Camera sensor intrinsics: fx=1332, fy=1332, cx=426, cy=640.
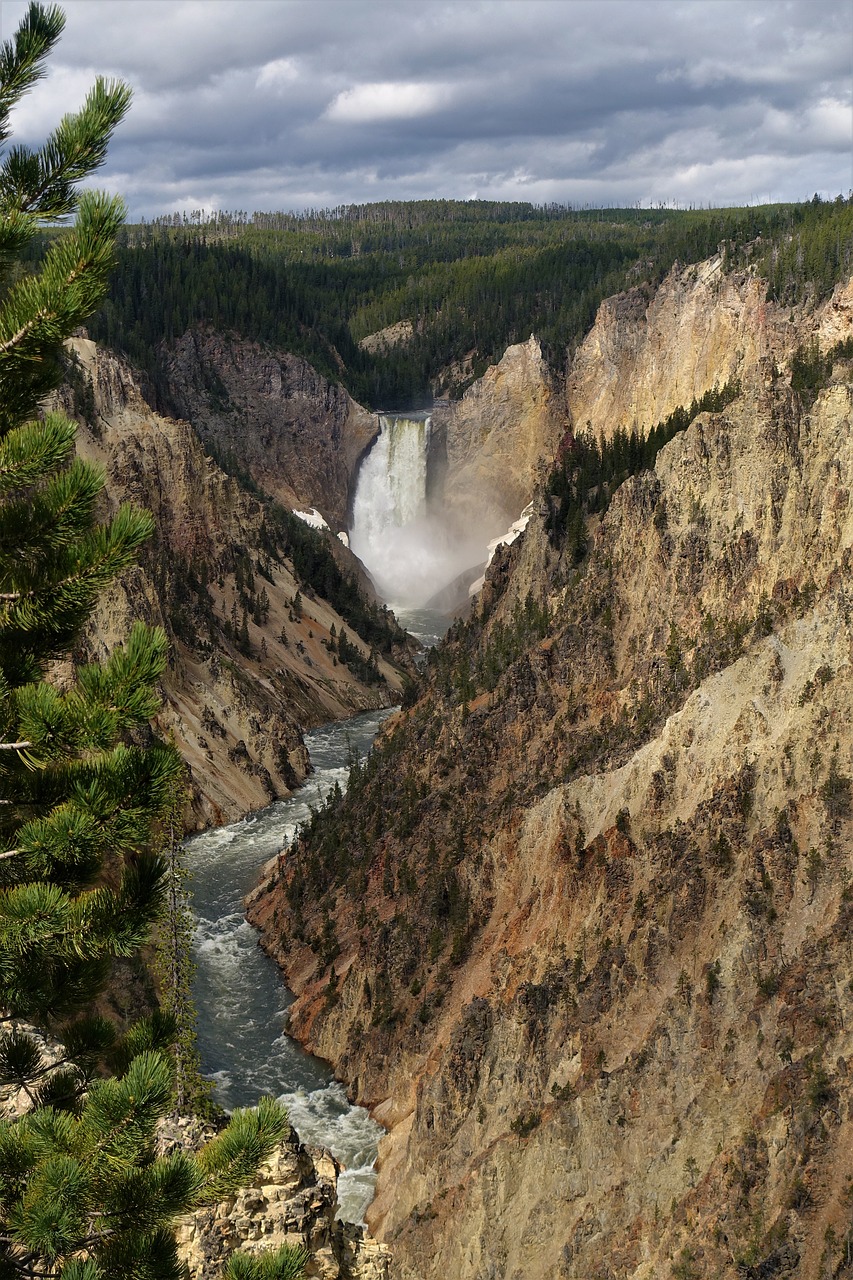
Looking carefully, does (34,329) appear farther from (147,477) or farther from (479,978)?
(147,477)

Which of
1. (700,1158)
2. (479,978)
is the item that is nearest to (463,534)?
(479,978)

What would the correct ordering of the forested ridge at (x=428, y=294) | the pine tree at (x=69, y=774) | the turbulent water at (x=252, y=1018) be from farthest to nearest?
the forested ridge at (x=428, y=294) → the turbulent water at (x=252, y=1018) → the pine tree at (x=69, y=774)

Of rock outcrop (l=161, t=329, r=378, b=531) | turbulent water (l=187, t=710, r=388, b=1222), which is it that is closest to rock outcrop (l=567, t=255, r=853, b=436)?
rock outcrop (l=161, t=329, r=378, b=531)

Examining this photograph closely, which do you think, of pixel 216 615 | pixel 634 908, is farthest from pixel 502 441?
pixel 634 908

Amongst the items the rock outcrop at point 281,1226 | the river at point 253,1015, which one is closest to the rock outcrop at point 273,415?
the river at point 253,1015

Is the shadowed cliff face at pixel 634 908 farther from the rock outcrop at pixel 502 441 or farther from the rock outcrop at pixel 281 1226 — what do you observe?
the rock outcrop at pixel 502 441
